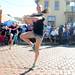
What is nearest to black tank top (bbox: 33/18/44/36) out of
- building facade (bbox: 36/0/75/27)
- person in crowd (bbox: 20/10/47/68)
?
person in crowd (bbox: 20/10/47/68)

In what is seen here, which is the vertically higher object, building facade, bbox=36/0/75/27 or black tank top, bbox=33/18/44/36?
black tank top, bbox=33/18/44/36

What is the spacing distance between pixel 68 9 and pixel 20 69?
1983 inches

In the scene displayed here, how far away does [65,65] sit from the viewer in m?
11.0

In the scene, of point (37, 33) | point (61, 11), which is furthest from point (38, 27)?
point (61, 11)

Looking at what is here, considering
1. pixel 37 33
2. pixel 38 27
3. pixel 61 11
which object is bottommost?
pixel 61 11

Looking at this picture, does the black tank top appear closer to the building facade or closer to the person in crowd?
the person in crowd

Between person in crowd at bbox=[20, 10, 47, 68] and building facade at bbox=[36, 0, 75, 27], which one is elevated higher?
person in crowd at bbox=[20, 10, 47, 68]

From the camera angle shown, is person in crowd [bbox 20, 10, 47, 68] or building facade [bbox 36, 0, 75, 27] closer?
person in crowd [bbox 20, 10, 47, 68]

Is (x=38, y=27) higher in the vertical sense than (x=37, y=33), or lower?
higher

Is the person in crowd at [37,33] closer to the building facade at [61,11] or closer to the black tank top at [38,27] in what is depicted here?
the black tank top at [38,27]

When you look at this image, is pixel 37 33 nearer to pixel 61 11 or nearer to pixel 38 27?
pixel 38 27

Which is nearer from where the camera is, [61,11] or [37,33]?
[37,33]

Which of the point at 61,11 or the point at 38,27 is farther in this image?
the point at 61,11

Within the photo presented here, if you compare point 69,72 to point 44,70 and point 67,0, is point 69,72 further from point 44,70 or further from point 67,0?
point 67,0
